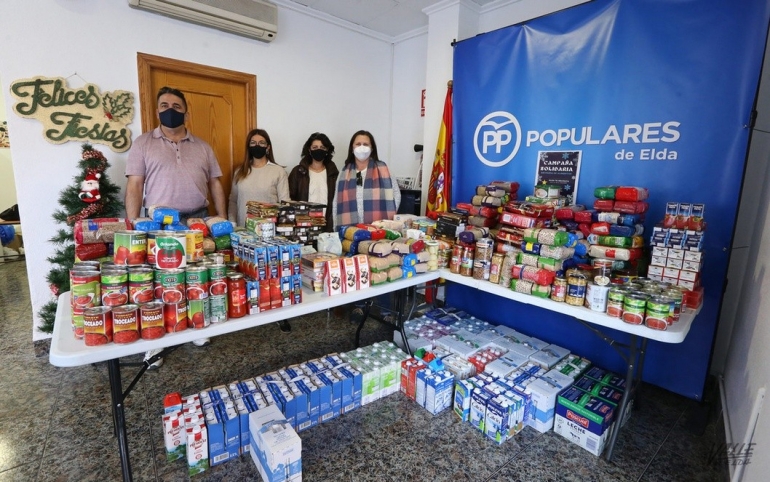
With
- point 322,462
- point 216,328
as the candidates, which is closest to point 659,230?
point 322,462

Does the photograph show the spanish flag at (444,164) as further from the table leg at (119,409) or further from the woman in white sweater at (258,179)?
the table leg at (119,409)

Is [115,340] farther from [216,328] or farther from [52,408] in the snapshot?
[52,408]

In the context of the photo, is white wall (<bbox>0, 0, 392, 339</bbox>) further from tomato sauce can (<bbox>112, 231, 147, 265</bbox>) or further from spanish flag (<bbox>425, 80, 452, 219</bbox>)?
tomato sauce can (<bbox>112, 231, 147, 265</bbox>)

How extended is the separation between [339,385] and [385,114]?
158 inches

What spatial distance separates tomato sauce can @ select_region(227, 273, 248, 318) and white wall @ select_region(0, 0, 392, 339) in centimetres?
252

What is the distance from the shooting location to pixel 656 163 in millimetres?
2502

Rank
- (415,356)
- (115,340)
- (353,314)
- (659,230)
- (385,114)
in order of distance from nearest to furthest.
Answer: (115,340) → (659,230) → (415,356) → (353,314) → (385,114)

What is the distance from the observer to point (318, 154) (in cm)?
371

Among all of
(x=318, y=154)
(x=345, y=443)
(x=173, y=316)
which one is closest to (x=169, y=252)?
(x=173, y=316)

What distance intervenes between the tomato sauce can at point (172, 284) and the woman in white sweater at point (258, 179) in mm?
2076

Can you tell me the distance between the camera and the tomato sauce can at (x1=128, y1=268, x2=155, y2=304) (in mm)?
1460

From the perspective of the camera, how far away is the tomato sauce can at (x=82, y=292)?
1.44 m

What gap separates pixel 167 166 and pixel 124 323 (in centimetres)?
201

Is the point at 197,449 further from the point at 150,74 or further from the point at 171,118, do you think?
the point at 150,74
